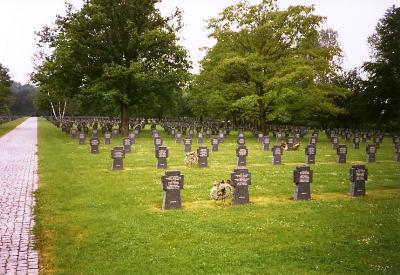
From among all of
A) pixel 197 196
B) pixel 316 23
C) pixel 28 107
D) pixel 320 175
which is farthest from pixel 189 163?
pixel 28 107

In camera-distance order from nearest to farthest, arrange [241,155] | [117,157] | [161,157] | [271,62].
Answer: [117,157] → [161,157] → [241,155] → [271,62]

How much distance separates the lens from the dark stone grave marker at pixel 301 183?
1348cm

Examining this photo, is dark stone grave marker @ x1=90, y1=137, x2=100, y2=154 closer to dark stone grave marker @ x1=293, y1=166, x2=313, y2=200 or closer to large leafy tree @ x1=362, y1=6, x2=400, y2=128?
dark stone grave marker @ x1=293, y1=166, x2=313, y2=200

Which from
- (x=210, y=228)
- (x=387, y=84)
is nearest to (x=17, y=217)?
(x=210, y=228)

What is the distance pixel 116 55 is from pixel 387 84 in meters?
30.1

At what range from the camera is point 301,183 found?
44.4 ft

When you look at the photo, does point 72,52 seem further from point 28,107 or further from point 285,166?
point 28,107

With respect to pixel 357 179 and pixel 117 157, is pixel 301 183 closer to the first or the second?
pixel 357 179

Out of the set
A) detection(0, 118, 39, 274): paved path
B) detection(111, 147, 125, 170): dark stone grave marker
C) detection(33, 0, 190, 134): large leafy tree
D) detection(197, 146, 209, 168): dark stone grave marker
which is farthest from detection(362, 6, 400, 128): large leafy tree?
detection(0, 118, 39, 274): paved path

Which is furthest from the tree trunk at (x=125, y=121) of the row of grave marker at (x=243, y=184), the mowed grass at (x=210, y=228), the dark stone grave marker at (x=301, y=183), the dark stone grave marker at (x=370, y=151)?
the dark stone grave marker at (x=301, y=183)

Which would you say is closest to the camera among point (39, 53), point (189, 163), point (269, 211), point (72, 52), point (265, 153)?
point (269, 211)

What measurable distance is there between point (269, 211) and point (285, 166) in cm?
988

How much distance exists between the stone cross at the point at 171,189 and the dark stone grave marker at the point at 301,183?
356 cm

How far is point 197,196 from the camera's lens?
45.5 feet
